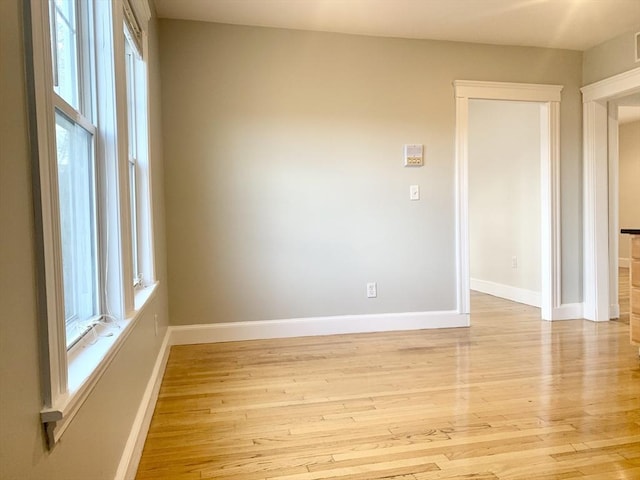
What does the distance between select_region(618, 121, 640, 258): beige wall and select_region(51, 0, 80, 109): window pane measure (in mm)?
8868

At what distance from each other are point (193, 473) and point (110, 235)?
93 cm

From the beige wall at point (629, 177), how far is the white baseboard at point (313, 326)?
5924 mm

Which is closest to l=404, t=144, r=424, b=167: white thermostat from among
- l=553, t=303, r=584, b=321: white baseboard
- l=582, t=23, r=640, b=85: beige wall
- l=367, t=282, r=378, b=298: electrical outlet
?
l=367, t=282, r=378, b=298: electrical outlet

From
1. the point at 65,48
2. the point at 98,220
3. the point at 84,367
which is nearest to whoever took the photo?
the point at 84,367

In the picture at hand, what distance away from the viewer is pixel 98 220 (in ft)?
5.24

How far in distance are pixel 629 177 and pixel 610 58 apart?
520 cm

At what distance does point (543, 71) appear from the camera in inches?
160

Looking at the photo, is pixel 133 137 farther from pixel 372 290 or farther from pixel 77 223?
pixel 372 290

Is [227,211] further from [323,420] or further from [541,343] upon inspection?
[541,343]

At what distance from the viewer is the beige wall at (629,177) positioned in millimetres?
7996

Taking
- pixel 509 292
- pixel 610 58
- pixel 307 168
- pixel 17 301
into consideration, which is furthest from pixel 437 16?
pixel 17 301

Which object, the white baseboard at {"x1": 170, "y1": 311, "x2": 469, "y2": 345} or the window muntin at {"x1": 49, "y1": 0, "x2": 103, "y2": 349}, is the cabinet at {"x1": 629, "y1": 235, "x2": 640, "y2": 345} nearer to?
the white baseboard at {"x1": 170, "y1": 311, "x2": 469, "y2": 345}

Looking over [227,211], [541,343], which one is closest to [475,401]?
[541,343]

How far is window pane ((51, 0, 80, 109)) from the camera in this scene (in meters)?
1.24
